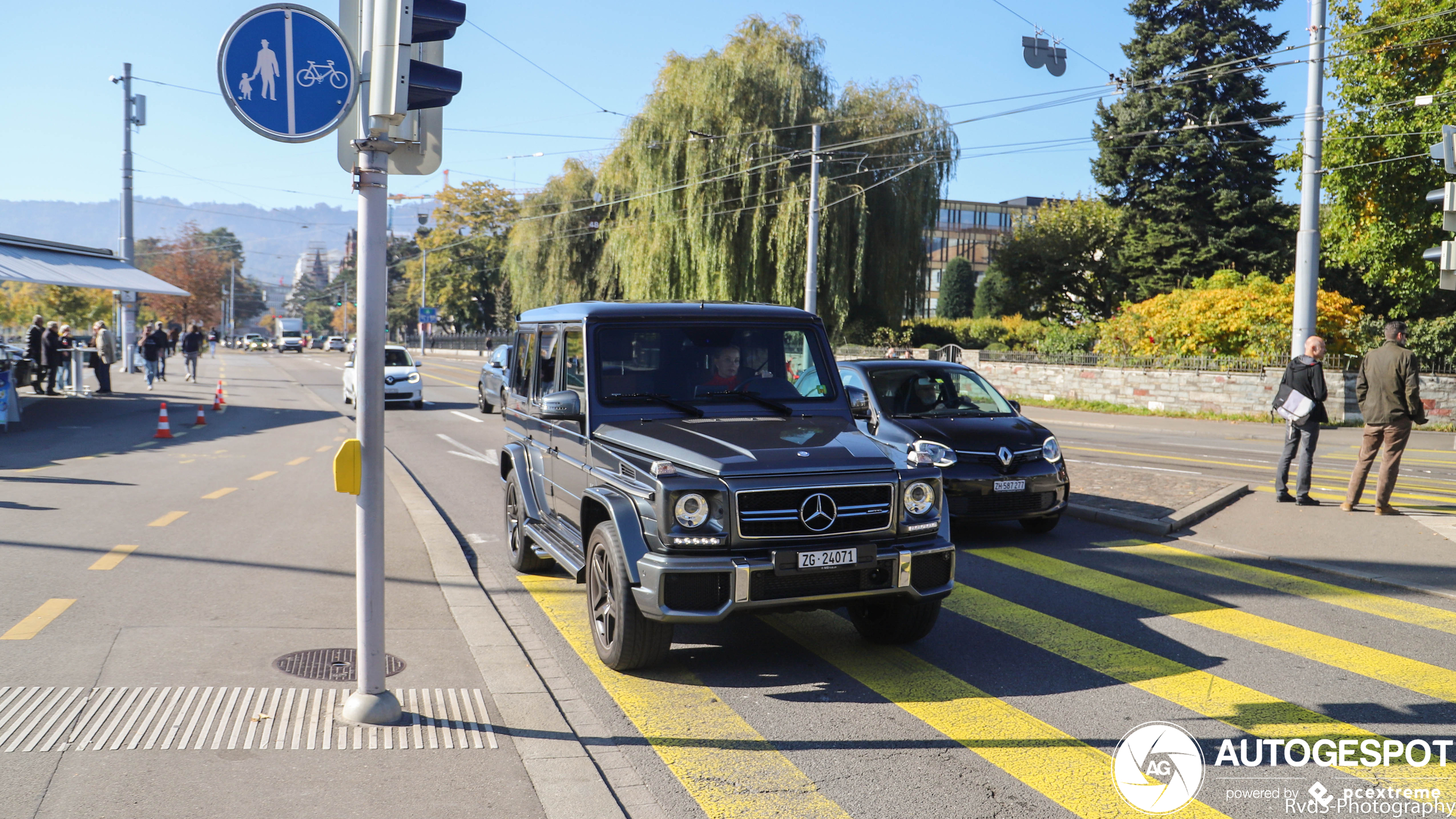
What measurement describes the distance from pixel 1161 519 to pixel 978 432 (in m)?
2.11

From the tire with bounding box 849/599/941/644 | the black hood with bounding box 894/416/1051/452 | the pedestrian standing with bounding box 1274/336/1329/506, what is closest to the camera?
the tire with bounding box 849/599/941/644

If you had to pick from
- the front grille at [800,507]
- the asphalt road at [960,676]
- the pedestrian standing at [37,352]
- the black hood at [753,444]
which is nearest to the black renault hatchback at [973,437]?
the asphalt road at [960,676]

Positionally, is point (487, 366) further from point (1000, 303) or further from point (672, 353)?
point (1000, 303)

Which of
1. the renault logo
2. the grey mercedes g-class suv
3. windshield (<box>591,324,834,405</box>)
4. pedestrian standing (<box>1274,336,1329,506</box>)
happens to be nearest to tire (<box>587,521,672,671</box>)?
the grey mercedes g-class suv

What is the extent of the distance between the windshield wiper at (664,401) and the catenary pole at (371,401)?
6.43 feet

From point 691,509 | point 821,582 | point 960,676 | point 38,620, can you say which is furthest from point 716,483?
point 38,620

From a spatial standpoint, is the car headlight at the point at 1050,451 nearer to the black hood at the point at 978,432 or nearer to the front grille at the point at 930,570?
the black hood at the point at 978,432

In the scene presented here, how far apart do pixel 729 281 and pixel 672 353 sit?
2901cm

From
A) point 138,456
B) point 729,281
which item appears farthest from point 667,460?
point 729,281

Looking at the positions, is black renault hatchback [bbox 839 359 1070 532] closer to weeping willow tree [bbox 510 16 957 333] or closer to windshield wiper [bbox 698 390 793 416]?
windshield wiper [bbox 698 390 793 416]

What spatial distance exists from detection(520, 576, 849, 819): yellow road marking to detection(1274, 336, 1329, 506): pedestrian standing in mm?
8311

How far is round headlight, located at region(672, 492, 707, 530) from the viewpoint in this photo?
17.4 feet

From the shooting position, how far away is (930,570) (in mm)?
5633

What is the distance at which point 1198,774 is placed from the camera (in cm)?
446
